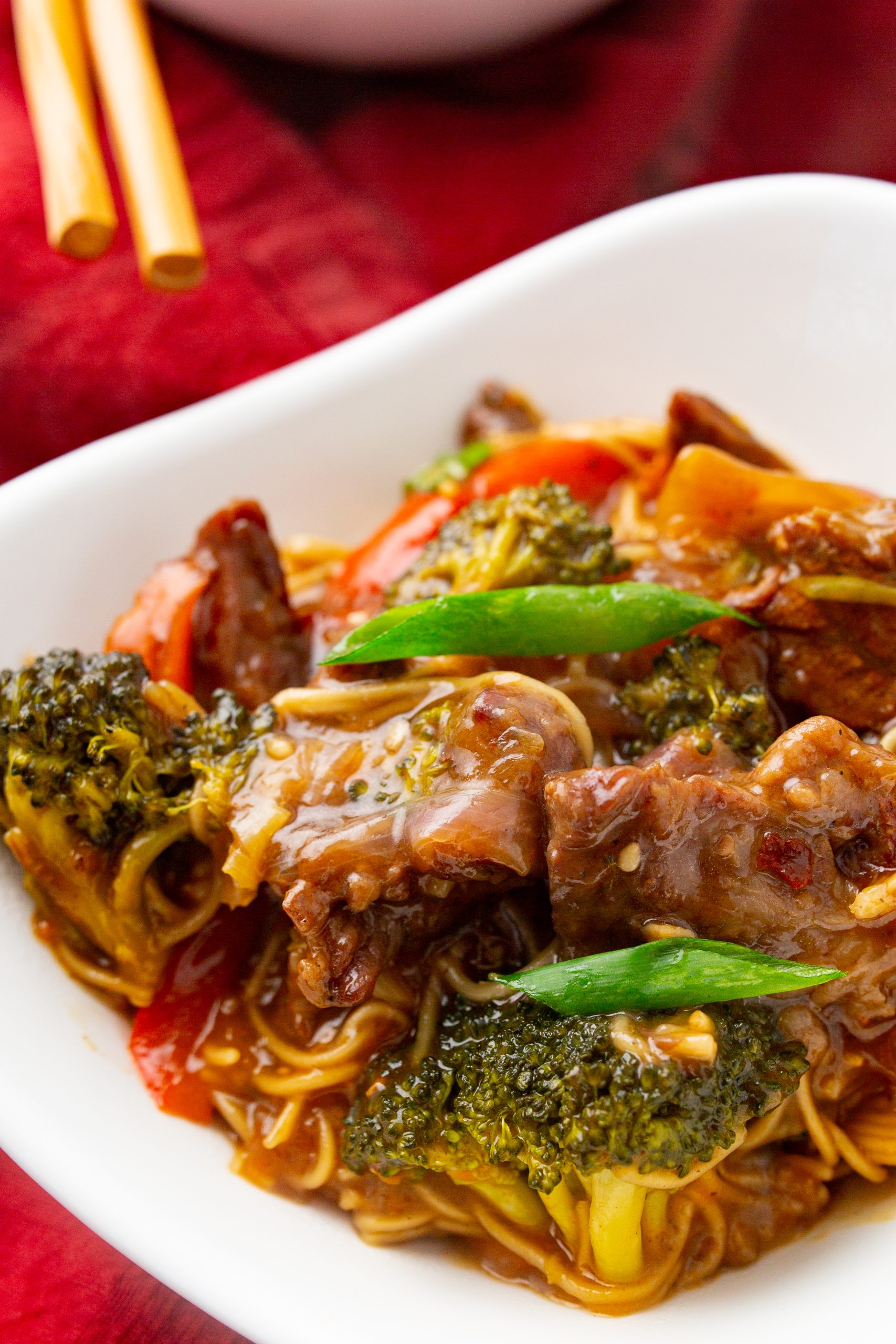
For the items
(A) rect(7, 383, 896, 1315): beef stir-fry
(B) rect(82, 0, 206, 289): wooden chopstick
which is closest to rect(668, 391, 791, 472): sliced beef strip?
(A) rect(7, 383, 896, 1315): beef stir-fry

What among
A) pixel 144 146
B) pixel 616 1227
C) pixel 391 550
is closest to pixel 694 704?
pixel 616 1227

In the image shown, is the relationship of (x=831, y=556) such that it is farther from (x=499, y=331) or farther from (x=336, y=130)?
(x=336, y=130)

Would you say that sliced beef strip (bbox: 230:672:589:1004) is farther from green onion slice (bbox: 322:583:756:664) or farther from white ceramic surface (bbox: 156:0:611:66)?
white ceramic surface (bbox: 156:0:611:66)

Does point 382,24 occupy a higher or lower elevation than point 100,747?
higher

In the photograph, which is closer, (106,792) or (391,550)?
(106,792)

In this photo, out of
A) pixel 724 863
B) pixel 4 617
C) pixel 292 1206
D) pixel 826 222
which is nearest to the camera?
pixel 724 863

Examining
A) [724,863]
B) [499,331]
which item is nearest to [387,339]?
[499,331]

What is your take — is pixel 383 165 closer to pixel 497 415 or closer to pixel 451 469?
pixel 497 415
